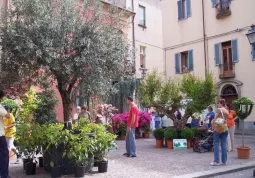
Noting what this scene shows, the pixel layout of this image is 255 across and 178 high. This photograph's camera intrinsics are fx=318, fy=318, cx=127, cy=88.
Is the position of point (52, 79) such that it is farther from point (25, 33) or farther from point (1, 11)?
point (1, 11)

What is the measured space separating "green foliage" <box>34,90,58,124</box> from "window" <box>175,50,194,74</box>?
60.1 feet

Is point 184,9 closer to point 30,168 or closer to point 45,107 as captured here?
point 45,107

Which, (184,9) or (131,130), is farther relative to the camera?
(184,9)

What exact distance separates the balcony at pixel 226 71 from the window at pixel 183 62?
285 cm

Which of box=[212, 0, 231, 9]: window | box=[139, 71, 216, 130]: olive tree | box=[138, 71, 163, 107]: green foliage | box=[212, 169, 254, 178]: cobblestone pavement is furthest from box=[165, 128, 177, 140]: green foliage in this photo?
box=[212, 0, 231, 9]: window

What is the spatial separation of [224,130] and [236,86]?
46.1 feet

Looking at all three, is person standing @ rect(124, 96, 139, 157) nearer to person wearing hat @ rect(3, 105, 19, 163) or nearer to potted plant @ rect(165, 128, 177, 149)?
potted plant @ rect(165, 128, 177, 149)

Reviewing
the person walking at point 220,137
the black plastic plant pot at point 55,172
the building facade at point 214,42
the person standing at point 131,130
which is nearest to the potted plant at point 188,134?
the person standing at point 131,130

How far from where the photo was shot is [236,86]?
2183 cm

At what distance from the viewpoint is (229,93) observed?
2252cm

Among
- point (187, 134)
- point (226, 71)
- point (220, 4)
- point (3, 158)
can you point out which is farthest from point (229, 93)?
point (3, 158)

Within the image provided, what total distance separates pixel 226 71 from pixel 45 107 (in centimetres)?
1729

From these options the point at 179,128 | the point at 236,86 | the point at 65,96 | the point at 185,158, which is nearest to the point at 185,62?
the point at 236,86

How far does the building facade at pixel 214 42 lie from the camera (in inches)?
846
